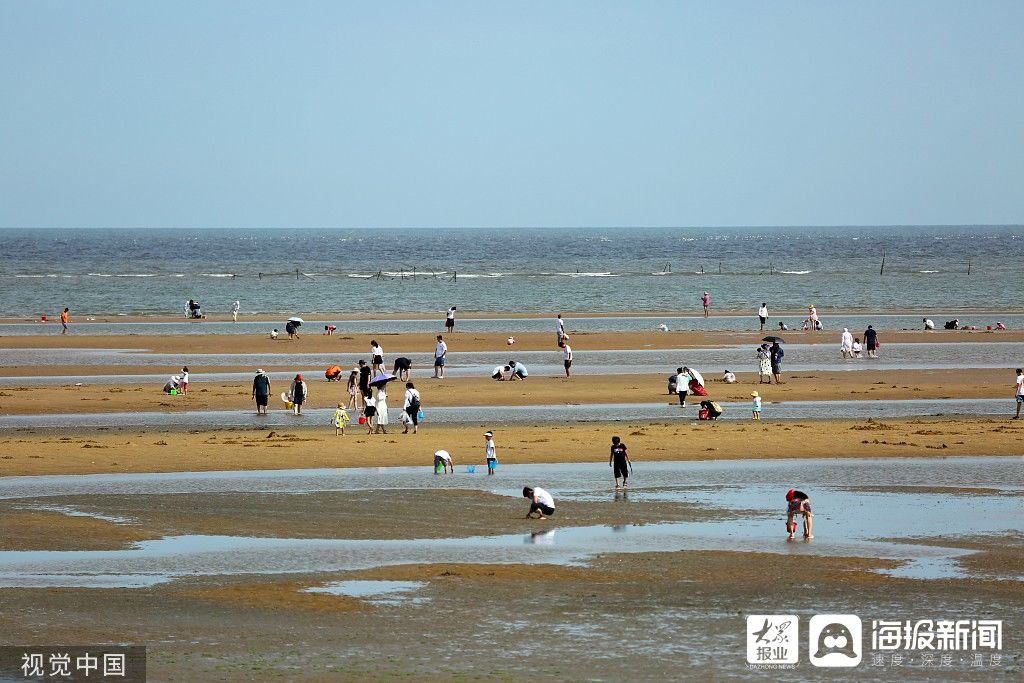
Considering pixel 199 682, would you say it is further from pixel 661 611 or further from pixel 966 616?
pixel 966 616

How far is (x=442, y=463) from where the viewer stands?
27875 millimetres

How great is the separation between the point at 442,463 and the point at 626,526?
251 inches

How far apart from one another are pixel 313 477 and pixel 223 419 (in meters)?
10.0

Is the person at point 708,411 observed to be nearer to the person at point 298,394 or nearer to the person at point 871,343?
the person at point 298,394

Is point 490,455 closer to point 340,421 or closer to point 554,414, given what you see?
point 340,421

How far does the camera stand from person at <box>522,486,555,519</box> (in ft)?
76.3

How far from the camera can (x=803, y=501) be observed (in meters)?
21.5

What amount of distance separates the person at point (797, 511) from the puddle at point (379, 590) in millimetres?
6974

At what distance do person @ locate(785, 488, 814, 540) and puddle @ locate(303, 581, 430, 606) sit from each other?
697cm

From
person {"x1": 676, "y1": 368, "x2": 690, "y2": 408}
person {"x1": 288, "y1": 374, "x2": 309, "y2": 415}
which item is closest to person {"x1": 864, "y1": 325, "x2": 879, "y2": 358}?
person {"x1": 676, "y1": 368, "x2": 690, "y2": 408}

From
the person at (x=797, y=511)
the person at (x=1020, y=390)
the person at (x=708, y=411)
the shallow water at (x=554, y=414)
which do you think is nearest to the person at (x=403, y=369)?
the shallow water at (x=554, y=414)

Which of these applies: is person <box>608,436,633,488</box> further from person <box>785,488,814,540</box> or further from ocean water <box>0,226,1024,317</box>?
ocean water <box>0,226,1024,317</box>

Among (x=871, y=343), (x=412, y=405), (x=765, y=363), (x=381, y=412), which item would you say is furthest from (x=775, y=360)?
(x=381, y=412)

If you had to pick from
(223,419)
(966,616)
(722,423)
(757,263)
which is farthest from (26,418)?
(757,263)
